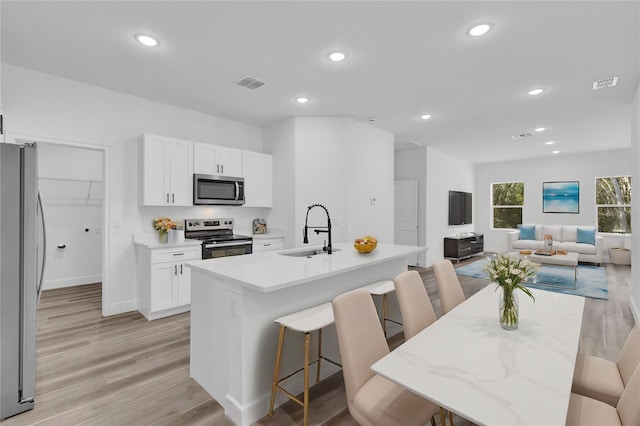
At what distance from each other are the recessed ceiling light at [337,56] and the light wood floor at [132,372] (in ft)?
9.28

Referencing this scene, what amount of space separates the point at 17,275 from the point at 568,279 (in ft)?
24.8

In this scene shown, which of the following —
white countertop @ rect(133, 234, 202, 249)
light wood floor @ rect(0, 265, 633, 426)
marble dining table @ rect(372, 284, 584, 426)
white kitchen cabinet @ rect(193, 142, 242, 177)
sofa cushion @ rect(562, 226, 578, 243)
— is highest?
white kitchen cabinet @ rect(193, 142, 242, 177)

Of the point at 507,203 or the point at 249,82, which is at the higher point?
the point at 249,82

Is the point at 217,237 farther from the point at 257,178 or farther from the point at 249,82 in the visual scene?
the point at 249,82

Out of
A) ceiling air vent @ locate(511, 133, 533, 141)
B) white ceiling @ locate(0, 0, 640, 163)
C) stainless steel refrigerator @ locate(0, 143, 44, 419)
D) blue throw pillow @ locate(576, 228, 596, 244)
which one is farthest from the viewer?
blue throw pillow @ locate(576, 228, 596, 244)

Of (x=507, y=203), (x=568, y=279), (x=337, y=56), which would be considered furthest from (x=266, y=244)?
(x=507, y=203)

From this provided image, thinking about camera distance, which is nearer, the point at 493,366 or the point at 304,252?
the point at 493,366

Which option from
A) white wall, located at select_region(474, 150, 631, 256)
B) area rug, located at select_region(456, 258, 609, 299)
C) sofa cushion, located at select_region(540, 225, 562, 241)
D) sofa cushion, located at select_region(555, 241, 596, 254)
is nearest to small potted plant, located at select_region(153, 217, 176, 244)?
area rug, located at select_region(456, 258, 609, 299)

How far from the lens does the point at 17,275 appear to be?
6.81 feet

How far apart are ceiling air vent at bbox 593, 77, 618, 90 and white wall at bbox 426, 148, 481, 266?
11.9 feet

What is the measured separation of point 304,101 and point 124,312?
11.7 feet

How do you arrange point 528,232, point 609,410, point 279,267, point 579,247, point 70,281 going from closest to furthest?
point 609,410
point 279,267
point 70,281
point 579,247
point 528,232

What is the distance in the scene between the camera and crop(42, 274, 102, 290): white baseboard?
5094mm

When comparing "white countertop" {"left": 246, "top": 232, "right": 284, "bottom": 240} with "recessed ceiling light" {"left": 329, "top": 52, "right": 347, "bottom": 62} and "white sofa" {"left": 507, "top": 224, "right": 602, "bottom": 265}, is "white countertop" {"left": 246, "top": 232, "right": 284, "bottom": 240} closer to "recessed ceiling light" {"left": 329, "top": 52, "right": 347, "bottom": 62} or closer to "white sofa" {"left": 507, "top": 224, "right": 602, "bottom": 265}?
"recessed ceiling light" {"left": 329, "top": 52, "right": 347, "bottom": 62}
